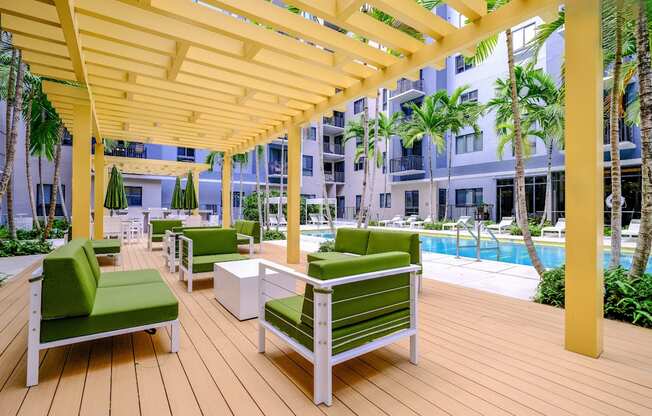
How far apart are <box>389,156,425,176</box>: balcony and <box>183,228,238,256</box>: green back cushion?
56.4 feet

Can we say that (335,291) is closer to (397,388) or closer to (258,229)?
(397,388)

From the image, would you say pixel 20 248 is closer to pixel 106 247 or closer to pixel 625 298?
pixel 106 247

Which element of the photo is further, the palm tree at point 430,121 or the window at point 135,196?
the window at point 135,196

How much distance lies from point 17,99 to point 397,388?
9779 millimetres

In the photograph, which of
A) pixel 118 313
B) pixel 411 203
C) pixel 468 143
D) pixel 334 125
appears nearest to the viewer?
pixel 118 313

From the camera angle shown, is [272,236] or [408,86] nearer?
[272,236]

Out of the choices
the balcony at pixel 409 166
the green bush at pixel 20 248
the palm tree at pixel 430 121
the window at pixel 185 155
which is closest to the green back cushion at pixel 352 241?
the green bush at pixel 20 248

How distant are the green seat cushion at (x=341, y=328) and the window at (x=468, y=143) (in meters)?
17.7

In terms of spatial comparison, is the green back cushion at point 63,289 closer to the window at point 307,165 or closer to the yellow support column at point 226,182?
the yellow support column at point 226,182

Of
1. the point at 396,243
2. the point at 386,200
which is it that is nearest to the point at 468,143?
the point at 386,200

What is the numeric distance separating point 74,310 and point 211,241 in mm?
3021

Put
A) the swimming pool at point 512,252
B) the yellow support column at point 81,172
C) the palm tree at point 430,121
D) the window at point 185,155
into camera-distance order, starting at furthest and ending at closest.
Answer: the window at point 185,155 < the palm tree at point 430,121 < the swimming pool at point 512,252 < the yellow support column at point 81,172

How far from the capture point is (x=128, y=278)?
3.65 m

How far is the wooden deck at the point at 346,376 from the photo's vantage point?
211cm
